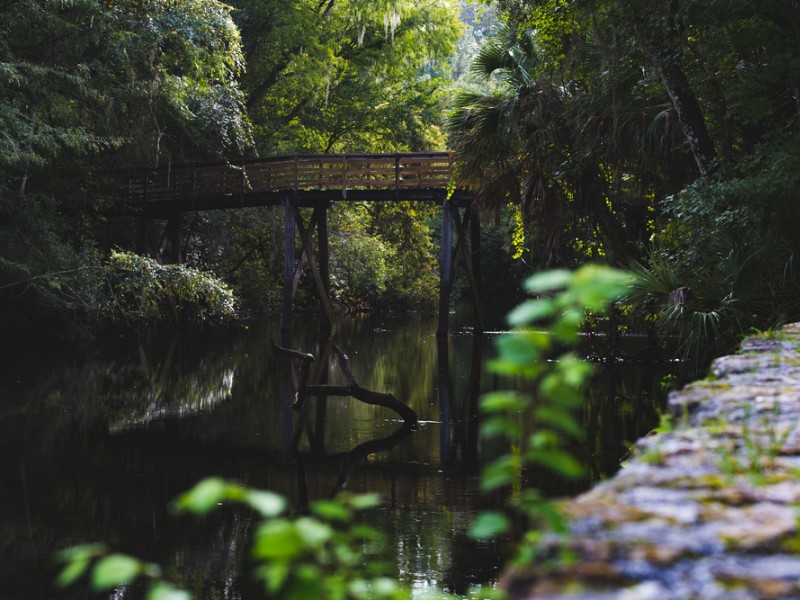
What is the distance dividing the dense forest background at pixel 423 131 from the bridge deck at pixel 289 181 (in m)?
0.77

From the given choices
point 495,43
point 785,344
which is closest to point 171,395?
point 495,43

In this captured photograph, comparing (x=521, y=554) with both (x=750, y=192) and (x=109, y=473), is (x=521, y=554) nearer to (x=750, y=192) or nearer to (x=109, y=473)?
(x=750, y=192)

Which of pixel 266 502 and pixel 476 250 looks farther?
pixel 476 250

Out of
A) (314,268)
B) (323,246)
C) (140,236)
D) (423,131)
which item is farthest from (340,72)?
(140,236)

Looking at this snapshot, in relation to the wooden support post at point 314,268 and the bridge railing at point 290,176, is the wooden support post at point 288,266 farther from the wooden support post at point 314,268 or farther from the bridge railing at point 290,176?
the bridge railing at point 290,176

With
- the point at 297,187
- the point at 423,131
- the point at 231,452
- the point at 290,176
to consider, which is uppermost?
the point at 423,131

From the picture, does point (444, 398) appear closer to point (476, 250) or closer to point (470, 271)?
point (470, 271)

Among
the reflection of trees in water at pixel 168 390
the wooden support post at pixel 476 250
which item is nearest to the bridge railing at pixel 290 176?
the wooden support post at pixel 476 250

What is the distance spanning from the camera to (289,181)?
2417 cm

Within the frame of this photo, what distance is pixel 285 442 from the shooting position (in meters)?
11.6

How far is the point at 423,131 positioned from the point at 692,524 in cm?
3107

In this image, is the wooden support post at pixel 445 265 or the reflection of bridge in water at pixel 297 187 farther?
the wooden support post at pixel 445 265

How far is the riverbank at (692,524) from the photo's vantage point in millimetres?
1464

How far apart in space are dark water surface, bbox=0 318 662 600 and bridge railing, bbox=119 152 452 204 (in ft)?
17.3
